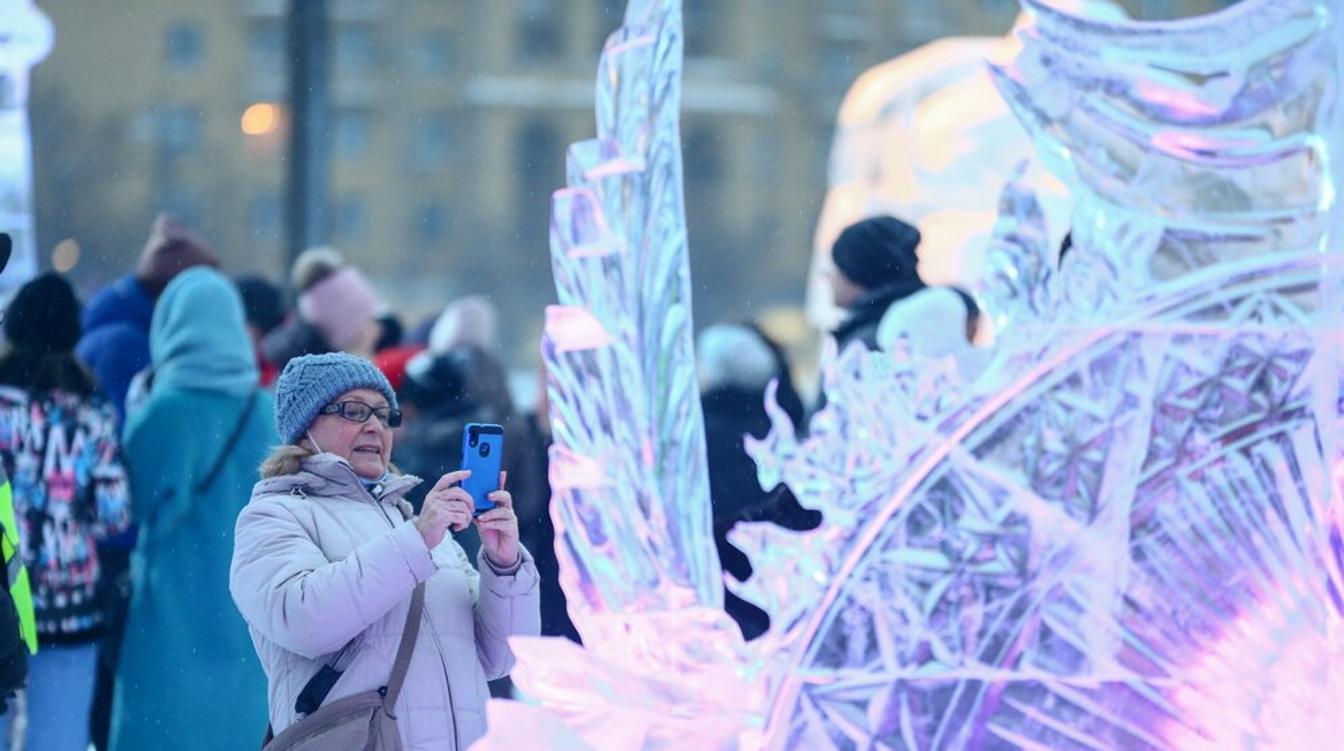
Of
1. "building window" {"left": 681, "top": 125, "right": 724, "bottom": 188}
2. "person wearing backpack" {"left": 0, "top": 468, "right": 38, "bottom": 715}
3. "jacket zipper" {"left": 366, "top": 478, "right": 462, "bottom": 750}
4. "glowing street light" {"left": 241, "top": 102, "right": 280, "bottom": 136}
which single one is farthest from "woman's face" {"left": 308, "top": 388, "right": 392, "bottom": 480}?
"glowing street light" {"left": 241, "top": 102, "right": 280, "bottom": 136}

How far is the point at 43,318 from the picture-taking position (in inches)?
166

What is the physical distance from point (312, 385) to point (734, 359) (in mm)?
1490

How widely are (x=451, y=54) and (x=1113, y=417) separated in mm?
2372

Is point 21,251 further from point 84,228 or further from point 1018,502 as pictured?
point 1018,502

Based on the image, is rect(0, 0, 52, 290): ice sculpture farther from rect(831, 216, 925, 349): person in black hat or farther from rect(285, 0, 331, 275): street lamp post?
rect(831, 216, 925, 349): person in black hat

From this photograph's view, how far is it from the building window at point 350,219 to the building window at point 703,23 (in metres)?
1.06

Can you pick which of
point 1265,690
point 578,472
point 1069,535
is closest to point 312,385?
point 578,472

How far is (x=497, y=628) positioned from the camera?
2.85m

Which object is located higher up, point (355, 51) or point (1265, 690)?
point (355, 51)

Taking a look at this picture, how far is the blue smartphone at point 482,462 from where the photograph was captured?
2.83m

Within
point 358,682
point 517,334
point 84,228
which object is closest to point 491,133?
point 517,334

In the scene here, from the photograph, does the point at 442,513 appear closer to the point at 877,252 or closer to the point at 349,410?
the point at 349,410

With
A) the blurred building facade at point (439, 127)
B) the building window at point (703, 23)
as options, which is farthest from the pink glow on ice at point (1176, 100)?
the building window at point (703, 23)

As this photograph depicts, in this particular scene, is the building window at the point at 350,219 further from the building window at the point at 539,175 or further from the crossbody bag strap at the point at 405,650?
the crossbody bag strap at the point at 405,650
